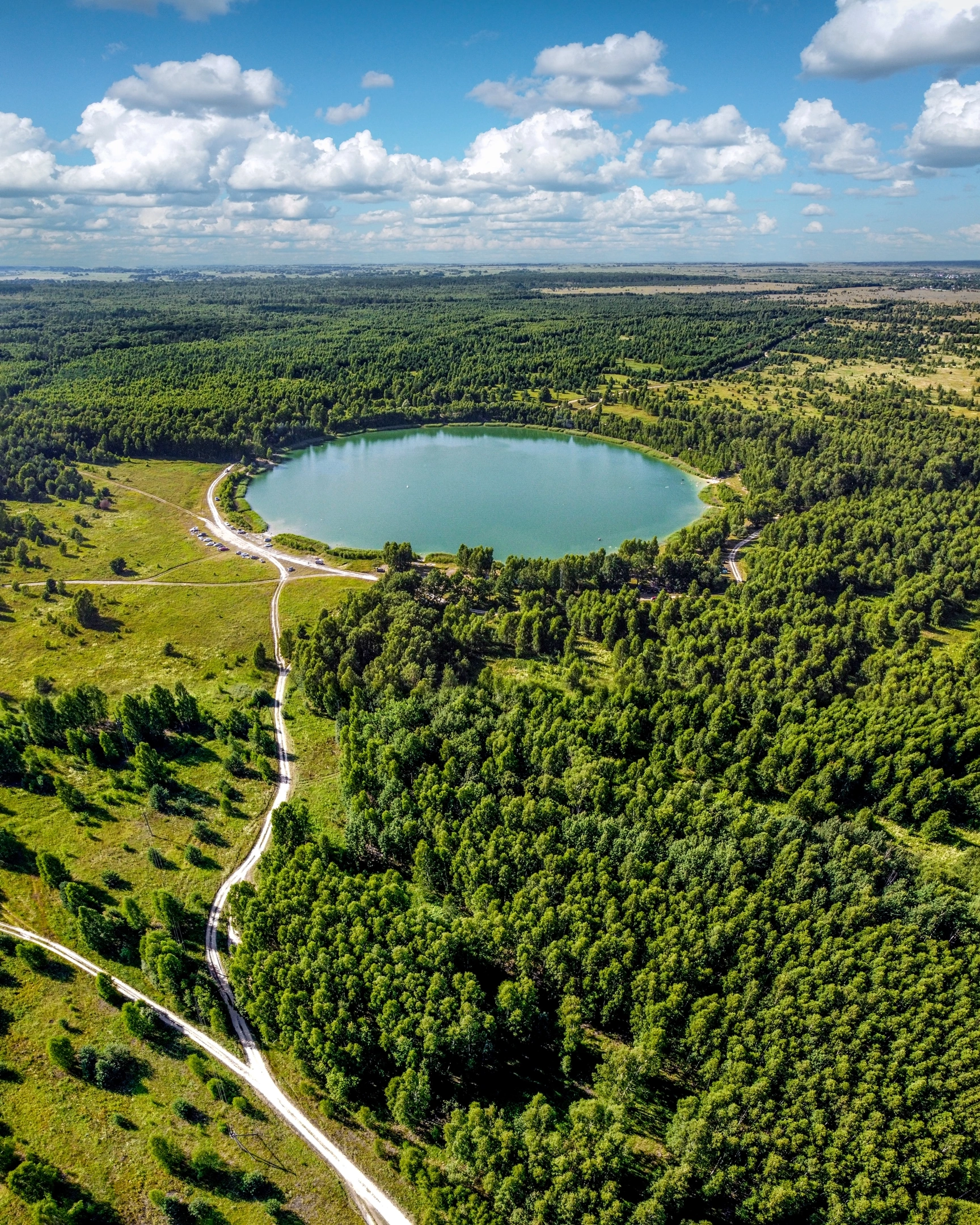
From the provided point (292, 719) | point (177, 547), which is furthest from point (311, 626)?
point (177, 547)

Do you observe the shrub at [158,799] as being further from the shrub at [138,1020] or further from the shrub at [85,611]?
the shrub at [85,611]

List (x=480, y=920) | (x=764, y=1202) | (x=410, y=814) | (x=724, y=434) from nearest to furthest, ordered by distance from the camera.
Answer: (x=764, y=1202) → (x=480, y=920) → (x=410, y=814) → (x=724, y=434)

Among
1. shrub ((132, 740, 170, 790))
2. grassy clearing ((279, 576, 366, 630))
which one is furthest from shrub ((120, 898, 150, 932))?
grassy clearing ((279, 576, 366, 630))

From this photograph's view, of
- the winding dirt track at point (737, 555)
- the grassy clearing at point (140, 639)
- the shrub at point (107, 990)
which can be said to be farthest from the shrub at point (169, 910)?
the winding dirt track at point (737, 555)

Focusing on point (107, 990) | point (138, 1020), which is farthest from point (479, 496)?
point (138, 1020)

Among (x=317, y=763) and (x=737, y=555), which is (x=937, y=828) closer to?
(x=317, y=763)

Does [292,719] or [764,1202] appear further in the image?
[292,719]

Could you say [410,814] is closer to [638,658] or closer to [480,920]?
[480,920]

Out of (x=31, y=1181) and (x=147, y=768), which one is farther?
(x=147, y=768)
